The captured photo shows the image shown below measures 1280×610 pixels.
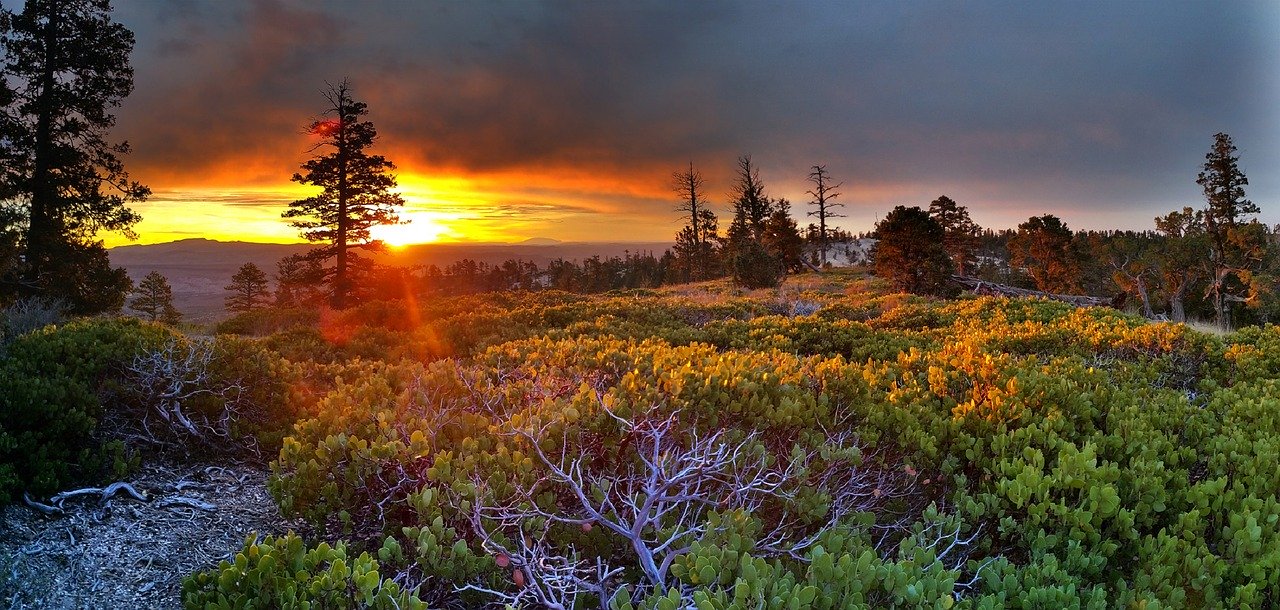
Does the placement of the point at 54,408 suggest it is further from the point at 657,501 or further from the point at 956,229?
the point at 956,229

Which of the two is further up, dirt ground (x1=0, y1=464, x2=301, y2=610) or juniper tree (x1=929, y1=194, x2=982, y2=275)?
juniper tree (x1=929, y1=194, x2=982, y2=275)

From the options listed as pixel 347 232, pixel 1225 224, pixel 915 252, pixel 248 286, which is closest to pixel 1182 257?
pixel 1225 224

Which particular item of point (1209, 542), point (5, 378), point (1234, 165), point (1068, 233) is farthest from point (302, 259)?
point (1234, 165)

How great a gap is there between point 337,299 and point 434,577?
2844 centimetres

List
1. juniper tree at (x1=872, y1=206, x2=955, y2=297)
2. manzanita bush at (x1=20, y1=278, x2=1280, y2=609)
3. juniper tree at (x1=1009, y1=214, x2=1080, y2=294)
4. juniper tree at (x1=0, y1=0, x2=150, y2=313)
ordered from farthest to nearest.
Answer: juniper tree at (x1=1009, y1=214, x2=1080, y2=294)
juniper tree at (x1=872, y1=206, x2=955, y2=297)
juniper tree at (x1=0, y1=0, x2=150, y2=313)
manzanita bush at (x1=20, y1=278, x2=1280, y2=609)

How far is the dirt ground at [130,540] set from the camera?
10.5 ft

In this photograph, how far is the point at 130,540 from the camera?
12.1ft

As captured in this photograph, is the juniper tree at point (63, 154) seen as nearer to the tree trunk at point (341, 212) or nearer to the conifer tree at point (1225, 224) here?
the tree trunk at point (341, 212)

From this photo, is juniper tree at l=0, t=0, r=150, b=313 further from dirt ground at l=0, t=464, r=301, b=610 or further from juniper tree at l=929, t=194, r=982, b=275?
juniper tree at l=929, t=194, r=982, b=275

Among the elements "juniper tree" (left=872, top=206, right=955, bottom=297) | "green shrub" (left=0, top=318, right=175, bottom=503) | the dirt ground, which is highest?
"juniper tree" (left=872, top=206, right=955, bottom=297)

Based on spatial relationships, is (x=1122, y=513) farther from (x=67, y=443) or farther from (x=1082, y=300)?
(x=1082, y=300)

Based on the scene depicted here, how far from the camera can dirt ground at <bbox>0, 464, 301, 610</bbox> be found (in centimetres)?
321

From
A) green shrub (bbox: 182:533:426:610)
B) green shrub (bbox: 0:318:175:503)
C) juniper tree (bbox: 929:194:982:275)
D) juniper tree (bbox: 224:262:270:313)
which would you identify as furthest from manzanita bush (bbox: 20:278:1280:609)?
juniper tree (bbox: 224:262:270:313)

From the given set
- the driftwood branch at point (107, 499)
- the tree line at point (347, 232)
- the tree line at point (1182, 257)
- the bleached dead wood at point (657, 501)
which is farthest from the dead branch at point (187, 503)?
the tree line at point (1182, 257)
